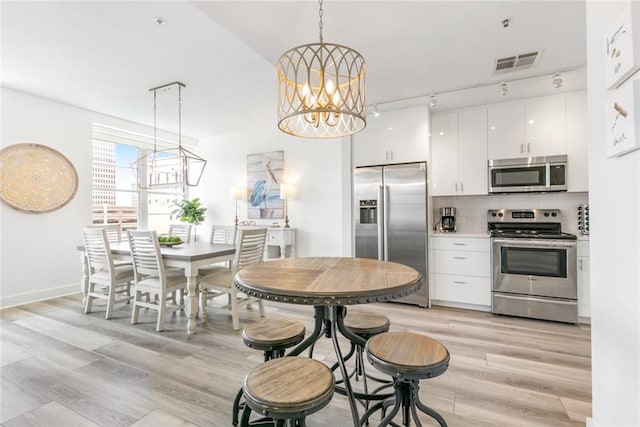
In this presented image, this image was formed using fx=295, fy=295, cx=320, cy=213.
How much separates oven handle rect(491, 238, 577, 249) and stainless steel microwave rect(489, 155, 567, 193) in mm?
634

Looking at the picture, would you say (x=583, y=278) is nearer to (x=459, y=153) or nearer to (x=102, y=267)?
(x=459, y=153)

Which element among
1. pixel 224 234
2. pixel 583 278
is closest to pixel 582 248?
pixel 583 278

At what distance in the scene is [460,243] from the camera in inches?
141

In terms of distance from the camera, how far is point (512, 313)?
327 cm

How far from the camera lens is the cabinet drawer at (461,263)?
3454 millimetres

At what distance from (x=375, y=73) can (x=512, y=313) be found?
298 centimetres

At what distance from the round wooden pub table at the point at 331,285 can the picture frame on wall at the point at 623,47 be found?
3.80ft

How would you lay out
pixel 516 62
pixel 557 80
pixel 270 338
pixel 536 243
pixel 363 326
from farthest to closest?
Answer: pixel 536 243
pixel 557 80
pixel 516 62
pixel 363 326
pixel 270 338

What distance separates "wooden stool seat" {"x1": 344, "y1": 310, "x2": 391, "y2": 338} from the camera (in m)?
1.77

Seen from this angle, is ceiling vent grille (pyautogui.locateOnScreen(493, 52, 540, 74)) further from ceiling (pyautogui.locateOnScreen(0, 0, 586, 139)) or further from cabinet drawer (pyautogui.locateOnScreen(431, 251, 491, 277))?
cabinet drawer (pyautogui.locateOnScreen(431, 251, 491, 277))

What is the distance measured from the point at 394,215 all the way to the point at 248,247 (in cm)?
187

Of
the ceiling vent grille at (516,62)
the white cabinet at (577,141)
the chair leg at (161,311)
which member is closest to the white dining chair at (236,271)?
the chair leg at (161,311)

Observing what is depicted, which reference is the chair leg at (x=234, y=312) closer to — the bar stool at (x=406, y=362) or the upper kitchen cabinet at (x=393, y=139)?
the bar stool at (x=406, y=362)

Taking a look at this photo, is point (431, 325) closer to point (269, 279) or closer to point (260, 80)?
point (269, 279)
